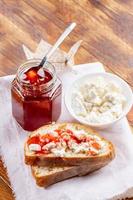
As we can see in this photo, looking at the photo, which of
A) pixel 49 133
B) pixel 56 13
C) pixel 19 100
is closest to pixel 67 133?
pixel 49 133

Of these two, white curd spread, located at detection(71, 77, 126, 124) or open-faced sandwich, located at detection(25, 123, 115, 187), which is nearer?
open-faced sandwich, located at detection(25, 123, 115, 187)

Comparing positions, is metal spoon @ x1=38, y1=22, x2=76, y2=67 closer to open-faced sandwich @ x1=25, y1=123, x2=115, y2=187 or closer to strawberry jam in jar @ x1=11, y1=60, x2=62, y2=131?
strawberry jam in jar @ x1=11, y1=60, x2=62, y2=131

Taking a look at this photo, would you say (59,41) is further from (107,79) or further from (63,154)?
(63,154)

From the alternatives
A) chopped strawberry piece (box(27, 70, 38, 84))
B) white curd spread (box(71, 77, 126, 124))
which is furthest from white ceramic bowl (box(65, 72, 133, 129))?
chopped strawberry piece (box(27, 70, 38, 84))

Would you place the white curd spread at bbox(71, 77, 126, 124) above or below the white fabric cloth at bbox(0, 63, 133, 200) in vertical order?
above

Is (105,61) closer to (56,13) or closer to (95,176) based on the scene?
(56,13)

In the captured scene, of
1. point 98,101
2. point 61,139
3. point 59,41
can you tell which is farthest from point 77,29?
point 61,139

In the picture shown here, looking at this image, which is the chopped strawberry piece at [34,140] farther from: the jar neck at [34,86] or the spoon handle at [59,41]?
the spoon handle at [59,41]

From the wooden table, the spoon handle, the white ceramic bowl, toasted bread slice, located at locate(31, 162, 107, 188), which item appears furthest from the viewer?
the wooden table
